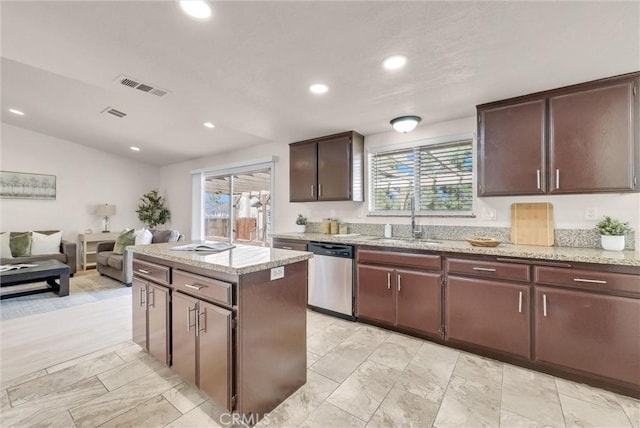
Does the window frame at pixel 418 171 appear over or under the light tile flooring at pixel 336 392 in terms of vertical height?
over

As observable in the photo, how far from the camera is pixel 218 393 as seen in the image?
5.27ft

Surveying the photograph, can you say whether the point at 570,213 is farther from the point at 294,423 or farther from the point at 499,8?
the point at 294,423

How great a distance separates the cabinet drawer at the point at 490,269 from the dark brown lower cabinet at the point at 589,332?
14 centimetres

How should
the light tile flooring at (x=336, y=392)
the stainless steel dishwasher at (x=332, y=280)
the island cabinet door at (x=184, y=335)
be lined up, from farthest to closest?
the stainless steel dishwasher at (x=332, y=280) < the island cabinet door at (x=184, y=335) < the light tile flooring at (x=336, y=392)

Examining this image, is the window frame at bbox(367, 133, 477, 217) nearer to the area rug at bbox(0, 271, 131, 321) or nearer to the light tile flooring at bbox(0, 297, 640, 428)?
the light tile flooring at bbox(0, 297, 640, 428)

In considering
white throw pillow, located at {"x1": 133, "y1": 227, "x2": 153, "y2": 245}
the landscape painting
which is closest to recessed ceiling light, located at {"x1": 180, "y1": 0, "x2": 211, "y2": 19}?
white throw pillow, located at {"x1": 133, "y1": 227, "x2": 153, "y2": 245}

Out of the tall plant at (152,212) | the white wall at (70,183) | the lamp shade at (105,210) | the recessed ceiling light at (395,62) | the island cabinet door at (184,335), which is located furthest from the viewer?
the tall plant at (152,212)

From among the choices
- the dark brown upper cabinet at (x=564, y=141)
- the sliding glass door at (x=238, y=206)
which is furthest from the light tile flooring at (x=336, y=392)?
the sliding glass door at (x=238, y=206)

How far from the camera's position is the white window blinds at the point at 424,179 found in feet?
9.77

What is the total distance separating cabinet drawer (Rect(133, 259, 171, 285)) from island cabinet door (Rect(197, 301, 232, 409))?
1.52 feet

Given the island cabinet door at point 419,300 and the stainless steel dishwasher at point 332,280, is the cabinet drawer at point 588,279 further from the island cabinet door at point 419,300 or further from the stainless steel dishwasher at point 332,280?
the stainless steel dishwasher at point 332,280

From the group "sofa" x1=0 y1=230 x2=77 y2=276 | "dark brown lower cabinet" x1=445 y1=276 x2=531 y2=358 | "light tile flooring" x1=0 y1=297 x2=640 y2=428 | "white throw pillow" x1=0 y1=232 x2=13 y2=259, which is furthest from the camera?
"white throw pillow" x1=0 y1=232 x2=13 y2=259

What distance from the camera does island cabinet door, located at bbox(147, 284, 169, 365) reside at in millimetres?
1986

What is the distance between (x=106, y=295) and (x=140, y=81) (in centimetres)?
319
